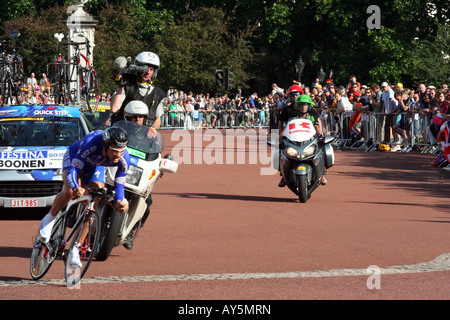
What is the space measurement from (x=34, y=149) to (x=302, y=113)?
475 cm

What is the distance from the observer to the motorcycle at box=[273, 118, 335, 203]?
51.6 feet

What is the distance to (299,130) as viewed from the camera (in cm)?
1611

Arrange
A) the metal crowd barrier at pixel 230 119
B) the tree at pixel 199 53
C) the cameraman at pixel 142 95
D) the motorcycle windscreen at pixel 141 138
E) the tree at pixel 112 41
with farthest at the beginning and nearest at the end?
the tree at pixel 199 53 → the tree at pixel 112 41 → the metal crowd barrier at pixel 230 119 → the cameraman at pixel 142 95 → the motorcycle windscreen at pixel 141 138

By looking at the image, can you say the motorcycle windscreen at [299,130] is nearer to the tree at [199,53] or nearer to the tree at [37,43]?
the tree at [37,43]

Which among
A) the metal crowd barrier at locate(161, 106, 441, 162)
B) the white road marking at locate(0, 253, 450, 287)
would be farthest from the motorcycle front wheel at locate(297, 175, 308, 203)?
the metal crowd barrier at locate(161, 106, 441, 162)

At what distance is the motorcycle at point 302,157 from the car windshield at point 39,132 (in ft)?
11.2

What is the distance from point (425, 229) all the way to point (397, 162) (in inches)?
458

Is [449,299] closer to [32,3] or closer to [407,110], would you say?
[407,110]

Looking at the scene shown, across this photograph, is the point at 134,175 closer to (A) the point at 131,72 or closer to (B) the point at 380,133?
(A) the point at 131,72

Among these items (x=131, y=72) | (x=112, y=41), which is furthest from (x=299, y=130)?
(x=112, y=41)

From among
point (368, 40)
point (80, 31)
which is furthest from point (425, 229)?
point (368, 40)

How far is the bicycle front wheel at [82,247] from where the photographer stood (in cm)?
842

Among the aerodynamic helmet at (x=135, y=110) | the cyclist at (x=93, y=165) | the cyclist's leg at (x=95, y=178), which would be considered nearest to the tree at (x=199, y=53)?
the aerodynamic helmet at (x=135, y=110)

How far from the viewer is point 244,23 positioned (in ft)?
227
